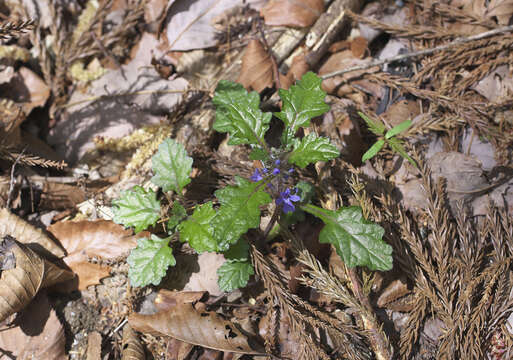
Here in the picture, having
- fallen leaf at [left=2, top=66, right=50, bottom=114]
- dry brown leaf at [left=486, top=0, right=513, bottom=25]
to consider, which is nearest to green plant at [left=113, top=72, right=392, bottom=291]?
fallen leaf at [left=2, top=66, right=50, bottom=114]

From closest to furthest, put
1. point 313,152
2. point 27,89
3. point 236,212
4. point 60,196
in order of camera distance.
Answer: point 236,212, point 313,152, point 60,196, point 27,89

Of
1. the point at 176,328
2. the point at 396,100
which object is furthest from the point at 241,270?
the point at 396,100

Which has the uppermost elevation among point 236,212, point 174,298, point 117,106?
point 117,106

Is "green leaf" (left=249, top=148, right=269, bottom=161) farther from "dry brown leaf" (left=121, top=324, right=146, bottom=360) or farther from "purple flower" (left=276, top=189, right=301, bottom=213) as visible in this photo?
"dry brown leaf" (left=121, top=324, right=146, bottom=360)

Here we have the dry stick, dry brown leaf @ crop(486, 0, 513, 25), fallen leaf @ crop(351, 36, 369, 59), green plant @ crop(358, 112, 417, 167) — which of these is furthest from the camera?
fallen leaf @ crop(351, 36, 369, 59)

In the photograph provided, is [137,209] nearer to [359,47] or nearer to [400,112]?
[400,112]

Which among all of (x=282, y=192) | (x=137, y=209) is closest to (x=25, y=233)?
(x=137, y=209)

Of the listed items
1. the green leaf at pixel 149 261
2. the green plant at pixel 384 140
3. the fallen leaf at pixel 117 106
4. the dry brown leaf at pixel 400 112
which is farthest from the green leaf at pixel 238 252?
the dry brown leaf at pixel 400 112

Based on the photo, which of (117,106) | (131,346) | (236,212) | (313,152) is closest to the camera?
(236,212)
